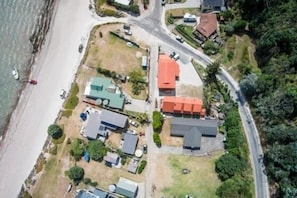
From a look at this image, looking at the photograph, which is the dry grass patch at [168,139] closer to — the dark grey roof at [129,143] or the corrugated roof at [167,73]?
the dark grey roof at [129,143]

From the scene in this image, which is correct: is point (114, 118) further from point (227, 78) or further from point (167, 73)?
point (227, 78)

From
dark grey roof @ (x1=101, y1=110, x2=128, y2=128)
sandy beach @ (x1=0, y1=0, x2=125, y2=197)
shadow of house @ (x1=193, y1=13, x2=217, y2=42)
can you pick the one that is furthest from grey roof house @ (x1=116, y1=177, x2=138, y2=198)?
shadow of house @ (x1=193, y1=13, x2=217, y2=42)

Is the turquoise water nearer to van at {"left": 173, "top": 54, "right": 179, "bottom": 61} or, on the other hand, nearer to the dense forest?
van at {"left": 173, "top": 54, "right": 179, "bottom": 61}

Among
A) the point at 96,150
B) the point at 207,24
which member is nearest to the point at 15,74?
the point at 96,150

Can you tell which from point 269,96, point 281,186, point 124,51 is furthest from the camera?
point 124,51

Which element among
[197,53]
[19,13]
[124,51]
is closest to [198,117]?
[197,53]

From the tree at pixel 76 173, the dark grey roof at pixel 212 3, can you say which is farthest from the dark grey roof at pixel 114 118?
the dark grey roof at pixel 212 3

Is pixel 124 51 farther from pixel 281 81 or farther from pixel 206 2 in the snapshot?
pixel 281 81
